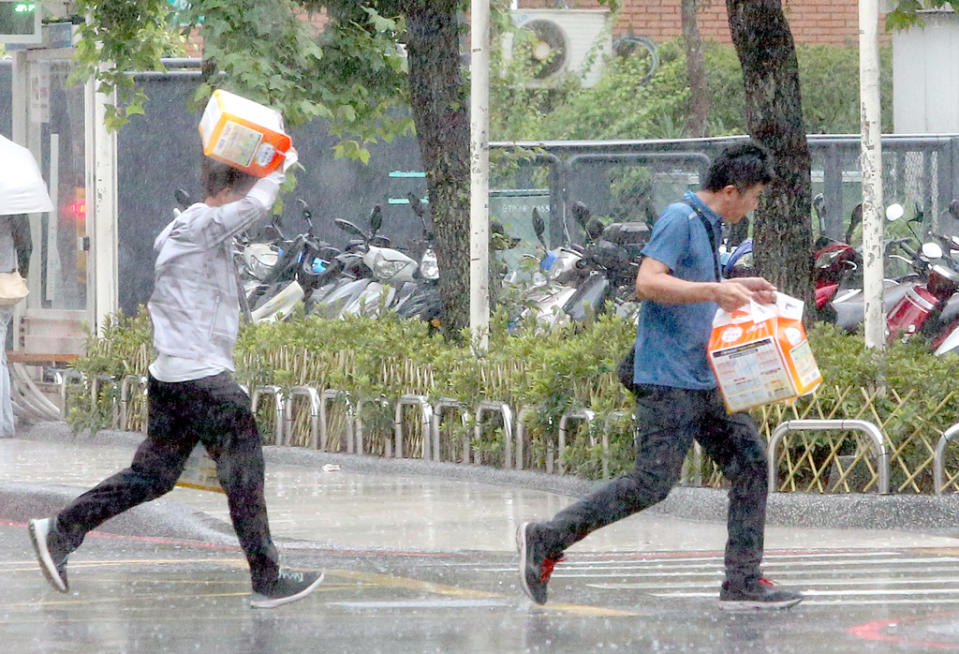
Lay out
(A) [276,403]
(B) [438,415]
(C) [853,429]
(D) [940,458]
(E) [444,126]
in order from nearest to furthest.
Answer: (D) [940,458]
(C) [853,429]
(B) [438,415]
(A) [276,403]
(E) [444,126]

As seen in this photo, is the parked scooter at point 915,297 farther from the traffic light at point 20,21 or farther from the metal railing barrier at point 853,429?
the traffic light at point 20,21

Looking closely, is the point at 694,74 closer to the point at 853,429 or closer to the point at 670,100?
the point at 670,100

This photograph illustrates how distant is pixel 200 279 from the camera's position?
6.99m

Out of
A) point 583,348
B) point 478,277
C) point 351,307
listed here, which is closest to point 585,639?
point 583,348

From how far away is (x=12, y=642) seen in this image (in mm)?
6332

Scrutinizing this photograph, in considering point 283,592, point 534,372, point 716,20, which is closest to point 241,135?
point 283,592

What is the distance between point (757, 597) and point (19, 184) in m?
8.37

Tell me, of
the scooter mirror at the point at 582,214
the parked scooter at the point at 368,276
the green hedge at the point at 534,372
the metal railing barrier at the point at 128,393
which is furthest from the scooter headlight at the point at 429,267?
the metal railing barrier at the point at 128,393

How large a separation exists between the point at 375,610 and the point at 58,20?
Result: 9.28 m

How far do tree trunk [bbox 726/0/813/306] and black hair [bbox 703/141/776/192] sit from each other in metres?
3.77

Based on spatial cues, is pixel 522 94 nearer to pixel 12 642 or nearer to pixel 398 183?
pixel 398 183

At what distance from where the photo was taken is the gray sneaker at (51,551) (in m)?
7.18

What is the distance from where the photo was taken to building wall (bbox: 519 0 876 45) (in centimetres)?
3006

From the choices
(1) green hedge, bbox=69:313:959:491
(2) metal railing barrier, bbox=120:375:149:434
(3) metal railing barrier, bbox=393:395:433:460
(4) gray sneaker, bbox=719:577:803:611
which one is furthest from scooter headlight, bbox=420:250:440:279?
(4) gray sneaker, bbox=719:577:803:611
